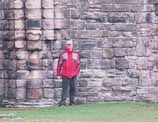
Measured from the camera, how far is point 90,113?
1744 cm

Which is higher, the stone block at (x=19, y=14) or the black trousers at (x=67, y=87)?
the stone block at (x=19, y=14)

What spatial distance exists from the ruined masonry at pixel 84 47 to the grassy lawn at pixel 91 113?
2.02 feet

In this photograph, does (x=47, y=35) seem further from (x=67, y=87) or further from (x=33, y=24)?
(x=67, y=87)

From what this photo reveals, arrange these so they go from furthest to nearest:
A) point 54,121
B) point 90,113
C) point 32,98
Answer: point 32,98 < point 90,113 < point 54,121

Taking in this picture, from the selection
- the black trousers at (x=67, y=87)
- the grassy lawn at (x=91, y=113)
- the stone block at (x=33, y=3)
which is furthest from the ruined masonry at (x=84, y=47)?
the grassy lawn at (x=91, y=113)

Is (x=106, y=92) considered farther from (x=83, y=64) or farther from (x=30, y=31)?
(x=30, y=31)

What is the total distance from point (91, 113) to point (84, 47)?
3125mm

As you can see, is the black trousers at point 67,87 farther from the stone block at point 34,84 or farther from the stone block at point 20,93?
the stone block at point 20,93

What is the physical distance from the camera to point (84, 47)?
20.1m

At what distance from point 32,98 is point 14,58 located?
Answer: 1183mm

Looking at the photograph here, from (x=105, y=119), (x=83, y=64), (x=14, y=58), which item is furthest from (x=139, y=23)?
(x=105, y=119)

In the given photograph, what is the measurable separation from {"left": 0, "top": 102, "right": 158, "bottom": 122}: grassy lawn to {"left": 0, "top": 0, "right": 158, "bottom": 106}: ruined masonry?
0.62 meters

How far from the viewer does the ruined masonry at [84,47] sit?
768 inches

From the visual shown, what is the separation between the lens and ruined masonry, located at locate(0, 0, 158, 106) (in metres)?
19.5
